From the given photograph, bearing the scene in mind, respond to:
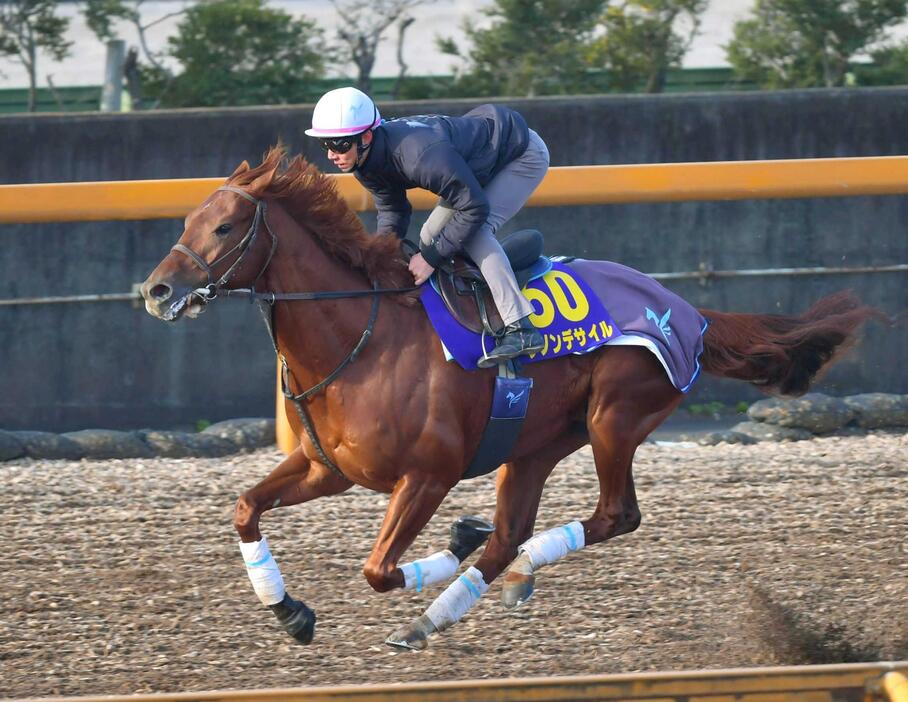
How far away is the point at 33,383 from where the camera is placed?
821cm

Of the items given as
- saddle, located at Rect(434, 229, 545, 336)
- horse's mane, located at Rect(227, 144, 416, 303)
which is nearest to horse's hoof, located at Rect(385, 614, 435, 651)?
saddle, located at Rect(434, 229, 545, 336)

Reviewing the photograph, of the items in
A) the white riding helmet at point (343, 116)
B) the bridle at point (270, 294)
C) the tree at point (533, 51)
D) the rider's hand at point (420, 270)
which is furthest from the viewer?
the tree at point (533, 51)

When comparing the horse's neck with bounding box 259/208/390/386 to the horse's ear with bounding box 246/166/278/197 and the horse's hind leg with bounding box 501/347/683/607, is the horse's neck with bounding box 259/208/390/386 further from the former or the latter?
the horse's hind leg with bounding box 501/347/683/607

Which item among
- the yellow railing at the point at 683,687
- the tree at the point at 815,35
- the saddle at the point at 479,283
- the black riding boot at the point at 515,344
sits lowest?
the yellow railing at the point at 683,687

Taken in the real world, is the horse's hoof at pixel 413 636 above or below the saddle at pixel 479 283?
below

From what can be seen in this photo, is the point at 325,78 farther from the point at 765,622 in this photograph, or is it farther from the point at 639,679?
the point at 639,679

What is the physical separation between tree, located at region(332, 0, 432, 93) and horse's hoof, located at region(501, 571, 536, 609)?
772 centimetres

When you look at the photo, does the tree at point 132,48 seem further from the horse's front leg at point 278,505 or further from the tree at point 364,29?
the horse's front leg at point 278,505

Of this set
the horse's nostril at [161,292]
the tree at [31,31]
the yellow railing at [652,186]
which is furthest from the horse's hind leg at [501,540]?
the tree at [31,31]

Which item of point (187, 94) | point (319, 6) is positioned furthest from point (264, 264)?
point (319, 6)

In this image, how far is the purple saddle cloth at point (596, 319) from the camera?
515 cm

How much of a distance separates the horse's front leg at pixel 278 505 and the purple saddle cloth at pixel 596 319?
2.24ft

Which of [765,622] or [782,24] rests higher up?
[782,24]

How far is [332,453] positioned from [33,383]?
12.3 feet
